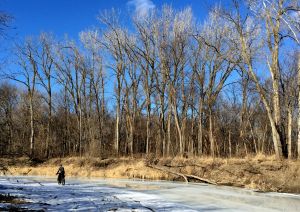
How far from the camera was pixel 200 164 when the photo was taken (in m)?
27.6

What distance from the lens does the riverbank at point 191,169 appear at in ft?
72.7

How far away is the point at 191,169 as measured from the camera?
28.0m

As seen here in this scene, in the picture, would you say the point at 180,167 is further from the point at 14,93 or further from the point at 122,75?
the point at 14,93

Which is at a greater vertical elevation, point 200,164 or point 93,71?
point 93,71

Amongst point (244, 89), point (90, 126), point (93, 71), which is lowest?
point (90, 126)

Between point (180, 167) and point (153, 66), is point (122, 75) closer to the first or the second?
point (153, 66)

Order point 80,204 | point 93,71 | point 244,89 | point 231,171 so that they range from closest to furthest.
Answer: point 80,204
point 231,171
point 244,89
point 93,71

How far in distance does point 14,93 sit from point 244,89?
39.0 meters

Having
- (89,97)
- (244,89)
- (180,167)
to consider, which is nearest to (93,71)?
(89,97)

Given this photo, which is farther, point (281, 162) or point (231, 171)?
point (231, 171)

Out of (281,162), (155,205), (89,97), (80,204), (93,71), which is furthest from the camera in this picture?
(89,97)

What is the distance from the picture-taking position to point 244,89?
44.0 m

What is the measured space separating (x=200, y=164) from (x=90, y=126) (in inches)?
1030

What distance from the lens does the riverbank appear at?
2216 centimetres
